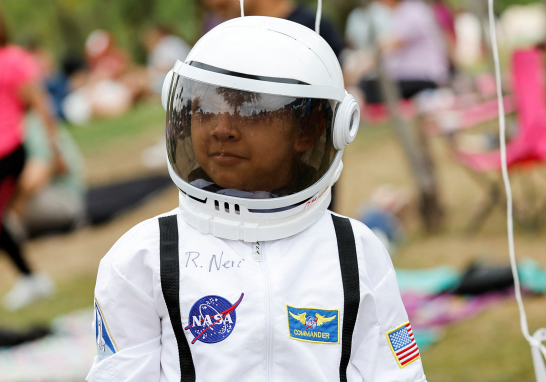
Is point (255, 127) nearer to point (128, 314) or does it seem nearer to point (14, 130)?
point (128, 314)

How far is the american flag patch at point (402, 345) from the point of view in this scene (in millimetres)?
1619

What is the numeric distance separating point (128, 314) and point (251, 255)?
0.31 meters

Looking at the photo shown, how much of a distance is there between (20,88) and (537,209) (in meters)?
4.07

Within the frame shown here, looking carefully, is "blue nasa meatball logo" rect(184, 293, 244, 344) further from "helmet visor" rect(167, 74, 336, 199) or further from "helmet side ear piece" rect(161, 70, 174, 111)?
"helmet side ear piece" rect(161, 70, 174, 111)

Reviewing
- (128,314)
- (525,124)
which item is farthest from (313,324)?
(525,124)

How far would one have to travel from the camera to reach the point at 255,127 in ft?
5.03

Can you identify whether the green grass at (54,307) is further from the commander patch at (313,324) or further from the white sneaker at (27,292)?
the commander patch at (313,324)

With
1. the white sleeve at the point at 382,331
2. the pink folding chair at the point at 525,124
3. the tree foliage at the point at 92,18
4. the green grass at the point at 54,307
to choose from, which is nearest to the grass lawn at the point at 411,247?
the green grass at the point at 54,307

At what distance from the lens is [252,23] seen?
161 cm

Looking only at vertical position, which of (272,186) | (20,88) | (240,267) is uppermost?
(272,186)

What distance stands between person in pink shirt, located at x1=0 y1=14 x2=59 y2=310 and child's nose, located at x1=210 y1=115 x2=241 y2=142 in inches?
142

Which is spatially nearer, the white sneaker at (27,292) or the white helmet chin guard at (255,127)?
the white helmet chin guard at (255,127)

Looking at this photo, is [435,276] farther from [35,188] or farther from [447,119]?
[35,188]

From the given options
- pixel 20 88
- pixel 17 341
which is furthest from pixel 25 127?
pixel 17 341
